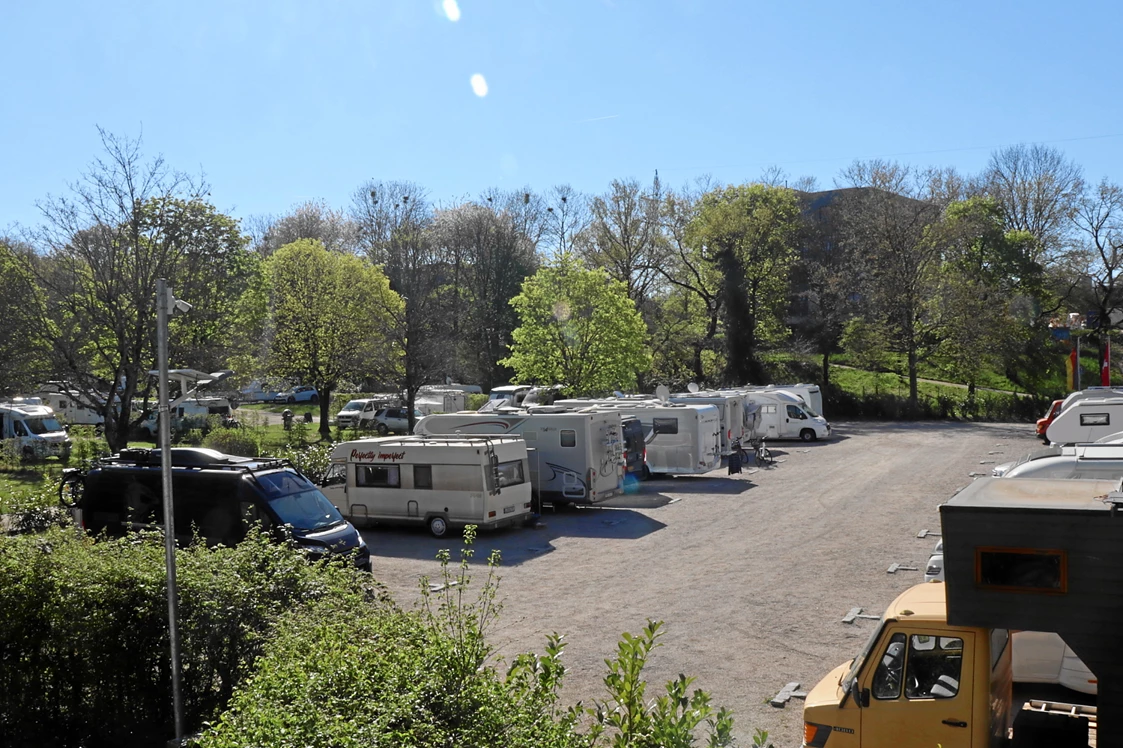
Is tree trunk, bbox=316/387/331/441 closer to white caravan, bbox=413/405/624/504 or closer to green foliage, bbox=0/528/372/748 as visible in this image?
white caravan, bbox=413/405/624/504

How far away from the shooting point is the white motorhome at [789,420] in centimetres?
3694

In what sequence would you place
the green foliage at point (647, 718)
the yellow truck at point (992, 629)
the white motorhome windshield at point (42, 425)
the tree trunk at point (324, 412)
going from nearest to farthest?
the green foliage at point (647, 718)
the yellow truck at point (992, 629)
the white motorhome windshield at point (42, 425)
the tree trunk at point (324, 412)

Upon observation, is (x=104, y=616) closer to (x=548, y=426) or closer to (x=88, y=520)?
(x=88, y=520)

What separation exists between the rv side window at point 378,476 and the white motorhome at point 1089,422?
15916mm

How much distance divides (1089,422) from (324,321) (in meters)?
28.4

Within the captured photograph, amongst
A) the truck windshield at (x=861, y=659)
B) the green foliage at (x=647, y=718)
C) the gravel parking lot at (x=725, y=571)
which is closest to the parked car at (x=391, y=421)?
the gravel parking lot at (x=725, y=571)

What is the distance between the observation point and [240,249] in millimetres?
30688

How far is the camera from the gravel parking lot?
1035cm

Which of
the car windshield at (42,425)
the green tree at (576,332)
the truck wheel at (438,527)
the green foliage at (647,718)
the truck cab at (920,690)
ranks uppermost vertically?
the green tree at (576,332)

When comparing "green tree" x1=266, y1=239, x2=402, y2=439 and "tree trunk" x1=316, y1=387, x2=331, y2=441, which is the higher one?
"green tree" x1=266, y1=239, x2=402, y2=439

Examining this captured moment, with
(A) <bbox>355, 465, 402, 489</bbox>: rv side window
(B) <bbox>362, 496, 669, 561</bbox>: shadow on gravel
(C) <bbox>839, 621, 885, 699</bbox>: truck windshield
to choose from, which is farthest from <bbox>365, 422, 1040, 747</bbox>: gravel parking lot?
(C) <bbox>839, 621, 885, 699</bbox>: truck windshield

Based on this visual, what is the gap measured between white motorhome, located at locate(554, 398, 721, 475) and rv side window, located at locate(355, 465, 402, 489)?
8.19 metres

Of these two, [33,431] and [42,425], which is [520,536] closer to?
[33,431]

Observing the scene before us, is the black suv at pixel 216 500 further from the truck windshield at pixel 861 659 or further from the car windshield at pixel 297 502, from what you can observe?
the truck windshield at pixel 861 659
